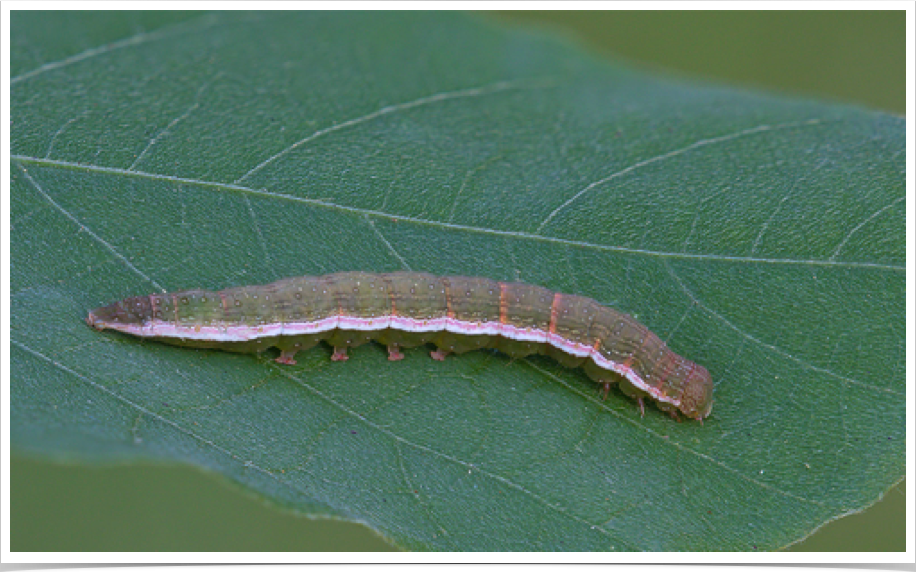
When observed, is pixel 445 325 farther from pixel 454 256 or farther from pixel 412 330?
pixel 454 256

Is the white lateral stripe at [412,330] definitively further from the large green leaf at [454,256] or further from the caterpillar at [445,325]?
the large green leaf at [454,256]

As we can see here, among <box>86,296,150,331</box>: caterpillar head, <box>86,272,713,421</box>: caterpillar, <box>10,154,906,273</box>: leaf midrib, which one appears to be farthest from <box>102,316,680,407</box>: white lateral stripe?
<box>10,154,906,273</box>: leaf midrib

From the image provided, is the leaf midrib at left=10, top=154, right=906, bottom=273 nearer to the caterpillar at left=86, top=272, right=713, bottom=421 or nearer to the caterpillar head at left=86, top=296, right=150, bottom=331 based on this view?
the caterpillar at left=86, top=272, right=713, bottom=421

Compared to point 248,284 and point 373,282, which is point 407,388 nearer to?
point 373,282

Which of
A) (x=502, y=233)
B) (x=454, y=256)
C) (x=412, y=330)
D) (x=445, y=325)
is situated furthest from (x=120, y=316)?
(x=502, y=233)

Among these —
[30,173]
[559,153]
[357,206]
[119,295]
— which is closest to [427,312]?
[357,206]
